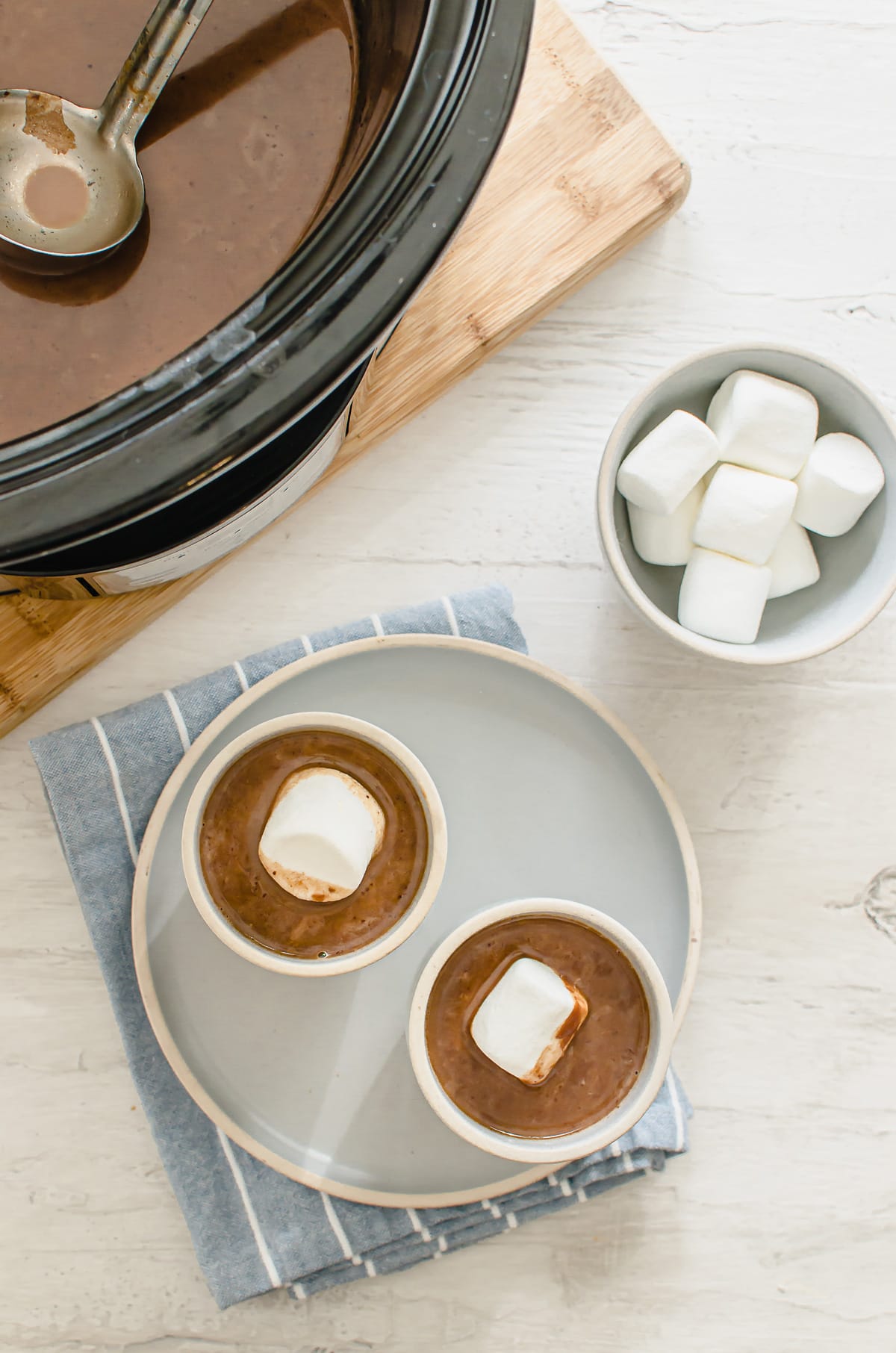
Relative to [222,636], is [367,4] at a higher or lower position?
higher

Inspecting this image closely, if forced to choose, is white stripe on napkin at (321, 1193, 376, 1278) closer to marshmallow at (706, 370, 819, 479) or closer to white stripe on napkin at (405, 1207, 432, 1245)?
white stripe on napkin at (405, 1207, 432, 1245)

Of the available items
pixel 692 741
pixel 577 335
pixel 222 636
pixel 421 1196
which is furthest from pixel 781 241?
pixel 421 1196

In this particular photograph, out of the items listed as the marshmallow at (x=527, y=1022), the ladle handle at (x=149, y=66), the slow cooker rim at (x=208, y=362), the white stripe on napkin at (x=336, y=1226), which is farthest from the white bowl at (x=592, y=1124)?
the ladle handle at (x=149, y=66)

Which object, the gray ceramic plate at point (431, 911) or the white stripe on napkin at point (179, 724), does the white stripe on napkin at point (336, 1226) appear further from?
the white stripe on napkin at point (179, 724)

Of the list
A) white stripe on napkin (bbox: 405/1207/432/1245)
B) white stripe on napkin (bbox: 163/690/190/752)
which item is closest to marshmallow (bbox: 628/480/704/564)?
white stripe on napkin (bbox: 163/690/190/752)

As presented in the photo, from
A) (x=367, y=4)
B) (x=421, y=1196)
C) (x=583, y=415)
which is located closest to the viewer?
(x=367, y=4)

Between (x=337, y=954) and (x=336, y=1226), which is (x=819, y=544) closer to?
(x=337, y=954)

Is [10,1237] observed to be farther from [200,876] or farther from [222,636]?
[222,636]
